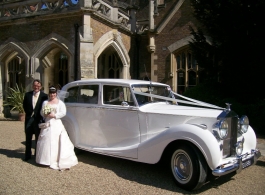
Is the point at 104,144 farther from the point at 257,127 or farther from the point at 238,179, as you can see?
the point at 257,127

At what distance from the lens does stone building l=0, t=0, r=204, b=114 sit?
433 inches

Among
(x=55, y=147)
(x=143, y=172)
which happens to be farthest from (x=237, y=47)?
(x=55, y=147)

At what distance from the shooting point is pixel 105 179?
15.2 feet

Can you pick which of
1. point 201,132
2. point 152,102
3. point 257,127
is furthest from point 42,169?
point 257,127

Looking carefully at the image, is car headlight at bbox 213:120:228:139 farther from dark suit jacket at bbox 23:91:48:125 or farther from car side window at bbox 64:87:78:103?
dark suit jacket at bbox 23:91:48:125

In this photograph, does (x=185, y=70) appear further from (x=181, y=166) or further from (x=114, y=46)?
(x=181, y=166)

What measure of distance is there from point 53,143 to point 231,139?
332cm

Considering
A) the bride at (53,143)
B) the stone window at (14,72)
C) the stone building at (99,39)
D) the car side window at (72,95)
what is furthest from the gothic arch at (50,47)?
the stone window at (14,72)

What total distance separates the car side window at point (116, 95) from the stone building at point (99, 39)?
5248mm

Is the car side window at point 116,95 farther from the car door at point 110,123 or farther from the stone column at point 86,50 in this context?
the stone column at point 86,50

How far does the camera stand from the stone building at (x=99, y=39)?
1101cm

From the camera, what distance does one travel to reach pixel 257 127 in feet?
28.7

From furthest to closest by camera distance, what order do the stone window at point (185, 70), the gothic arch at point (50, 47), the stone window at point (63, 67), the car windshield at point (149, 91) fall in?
the stone window at point (63, 67)
the stone window at point (185, 70)
the gothic arch at point (50, 47)
the car windshield at point (149, 91)

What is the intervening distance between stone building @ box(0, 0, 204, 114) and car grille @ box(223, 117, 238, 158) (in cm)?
693
